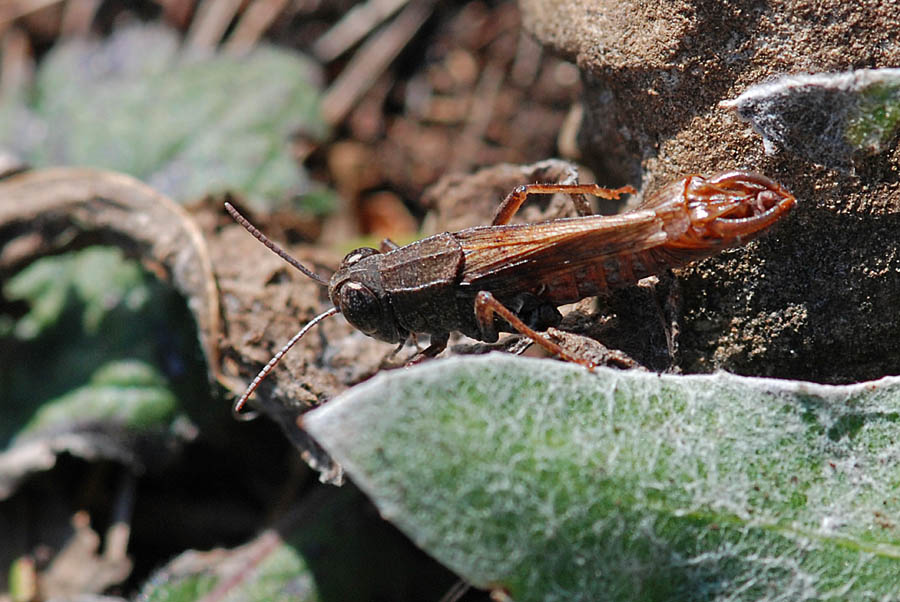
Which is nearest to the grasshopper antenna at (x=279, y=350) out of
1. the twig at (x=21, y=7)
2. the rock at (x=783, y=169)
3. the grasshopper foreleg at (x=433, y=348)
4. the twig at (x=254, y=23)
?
the grasshopper foreleg at (x=433, y=348)

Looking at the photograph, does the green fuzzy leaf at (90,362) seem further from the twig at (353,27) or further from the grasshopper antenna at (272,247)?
the twig at (353,27)

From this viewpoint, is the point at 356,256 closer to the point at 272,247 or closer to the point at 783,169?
the point at 272,247

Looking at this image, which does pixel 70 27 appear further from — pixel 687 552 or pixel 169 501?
pixel 687 552

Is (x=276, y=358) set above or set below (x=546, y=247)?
below

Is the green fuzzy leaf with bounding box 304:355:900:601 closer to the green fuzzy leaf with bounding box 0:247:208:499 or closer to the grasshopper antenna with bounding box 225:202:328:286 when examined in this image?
→ the grasshopper antenna with bounding box 225:202:328:286

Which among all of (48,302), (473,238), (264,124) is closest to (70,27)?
(264,124)

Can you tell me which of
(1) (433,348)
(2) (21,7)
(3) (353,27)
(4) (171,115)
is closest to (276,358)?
(1) (433,348)

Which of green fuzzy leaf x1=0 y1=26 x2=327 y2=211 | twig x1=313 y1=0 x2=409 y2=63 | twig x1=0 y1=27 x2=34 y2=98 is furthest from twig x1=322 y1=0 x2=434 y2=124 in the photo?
twig x1=0 y1=27 x2=34 y2=98

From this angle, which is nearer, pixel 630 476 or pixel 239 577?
pixel 630 476
